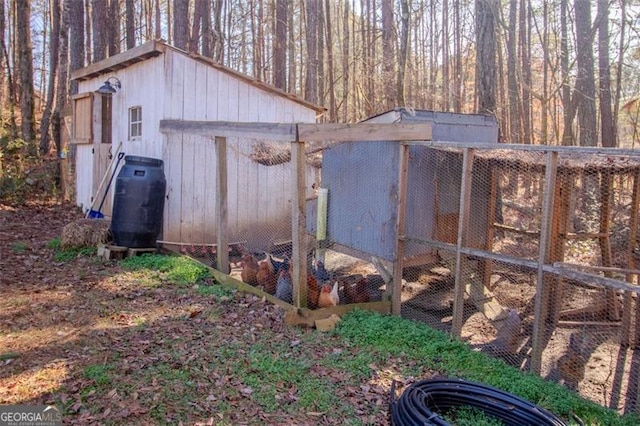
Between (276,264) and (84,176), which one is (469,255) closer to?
(276,264)

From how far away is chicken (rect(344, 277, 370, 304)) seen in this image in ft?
16.9

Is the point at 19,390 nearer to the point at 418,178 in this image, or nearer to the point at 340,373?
the point at 340,373

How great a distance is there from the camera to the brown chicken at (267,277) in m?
5.50

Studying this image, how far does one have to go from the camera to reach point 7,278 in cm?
579

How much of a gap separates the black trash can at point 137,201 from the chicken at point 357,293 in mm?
3166

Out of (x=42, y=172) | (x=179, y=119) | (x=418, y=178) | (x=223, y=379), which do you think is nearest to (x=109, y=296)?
(x=223, y=379)

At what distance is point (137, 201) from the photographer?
6703 mm

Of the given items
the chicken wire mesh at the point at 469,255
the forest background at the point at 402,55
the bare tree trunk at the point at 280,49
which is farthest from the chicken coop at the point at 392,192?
the bare tree trunk at the point at 280,49

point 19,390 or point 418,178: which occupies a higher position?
point 418,178

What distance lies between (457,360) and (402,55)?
28.0 feet

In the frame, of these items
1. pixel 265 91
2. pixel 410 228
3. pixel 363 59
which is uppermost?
pixel 363 59

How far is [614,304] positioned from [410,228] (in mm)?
2756

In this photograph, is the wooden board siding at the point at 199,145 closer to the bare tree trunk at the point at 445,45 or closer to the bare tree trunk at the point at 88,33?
the bare tree trunk at the point at 445,45

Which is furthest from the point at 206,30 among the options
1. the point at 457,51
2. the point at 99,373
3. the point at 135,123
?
the point at 99,373
